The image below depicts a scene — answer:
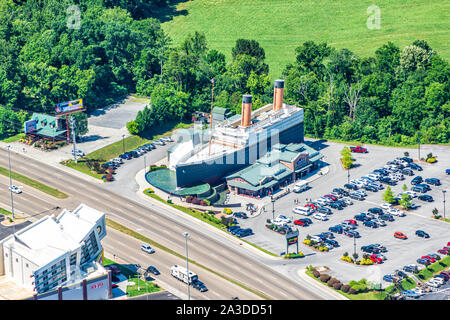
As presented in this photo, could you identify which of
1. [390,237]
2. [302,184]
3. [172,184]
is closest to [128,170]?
[172,184]

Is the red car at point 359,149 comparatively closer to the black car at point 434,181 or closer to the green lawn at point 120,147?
the black car at point 434,181

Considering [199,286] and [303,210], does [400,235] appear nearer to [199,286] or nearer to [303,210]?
[303,210]

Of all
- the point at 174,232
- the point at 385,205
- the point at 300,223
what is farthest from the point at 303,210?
the point at 174,232

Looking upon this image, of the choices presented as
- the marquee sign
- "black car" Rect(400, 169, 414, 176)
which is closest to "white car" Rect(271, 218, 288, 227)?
the marquee sign

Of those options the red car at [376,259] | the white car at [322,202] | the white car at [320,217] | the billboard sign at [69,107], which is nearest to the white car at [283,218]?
the white car at [320,217]

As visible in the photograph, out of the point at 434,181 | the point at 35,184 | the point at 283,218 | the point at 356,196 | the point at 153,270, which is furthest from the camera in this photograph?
the point at 434,181

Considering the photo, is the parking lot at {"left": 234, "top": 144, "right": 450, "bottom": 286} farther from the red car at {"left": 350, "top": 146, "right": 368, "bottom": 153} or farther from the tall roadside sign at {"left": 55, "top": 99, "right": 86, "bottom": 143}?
the tall roadside sign at {"left": 55, "top": 99, "right": 86, "bottom": 143}

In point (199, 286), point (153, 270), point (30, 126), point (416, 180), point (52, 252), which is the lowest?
point (199, 286)
